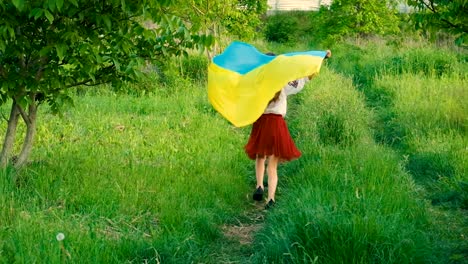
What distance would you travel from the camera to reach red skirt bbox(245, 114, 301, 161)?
7.30 m

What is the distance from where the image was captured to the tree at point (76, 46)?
19.3 ft

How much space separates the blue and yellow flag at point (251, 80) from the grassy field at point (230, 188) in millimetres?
802

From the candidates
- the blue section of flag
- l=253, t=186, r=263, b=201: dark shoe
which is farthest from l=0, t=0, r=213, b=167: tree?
l=253, t=186, r=263, b=201: dark shoe

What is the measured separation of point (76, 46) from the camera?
6227 millimetres

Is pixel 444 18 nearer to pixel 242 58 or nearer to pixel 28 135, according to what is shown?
pixel 242 58

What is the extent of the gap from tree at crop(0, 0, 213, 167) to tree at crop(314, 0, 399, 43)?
16.7m

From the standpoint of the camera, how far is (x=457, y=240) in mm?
5910

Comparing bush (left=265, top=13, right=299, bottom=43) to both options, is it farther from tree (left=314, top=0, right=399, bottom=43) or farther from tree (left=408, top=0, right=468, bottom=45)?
tree (left=408, top=0, right=468, bottom=45)

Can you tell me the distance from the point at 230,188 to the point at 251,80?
115cm

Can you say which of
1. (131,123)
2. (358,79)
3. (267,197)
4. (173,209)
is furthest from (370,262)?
(358,79)

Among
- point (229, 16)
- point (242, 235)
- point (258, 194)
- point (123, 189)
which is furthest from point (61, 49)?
point (229, 16)

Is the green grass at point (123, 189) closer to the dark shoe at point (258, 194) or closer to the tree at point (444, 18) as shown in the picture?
the dark shoe at point (258, 194)

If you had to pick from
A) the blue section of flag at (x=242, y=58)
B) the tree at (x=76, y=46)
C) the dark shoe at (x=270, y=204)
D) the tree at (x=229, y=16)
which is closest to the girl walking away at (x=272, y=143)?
the dark shoe at (x=270, y=204)

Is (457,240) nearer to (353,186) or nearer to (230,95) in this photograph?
(353,186)
